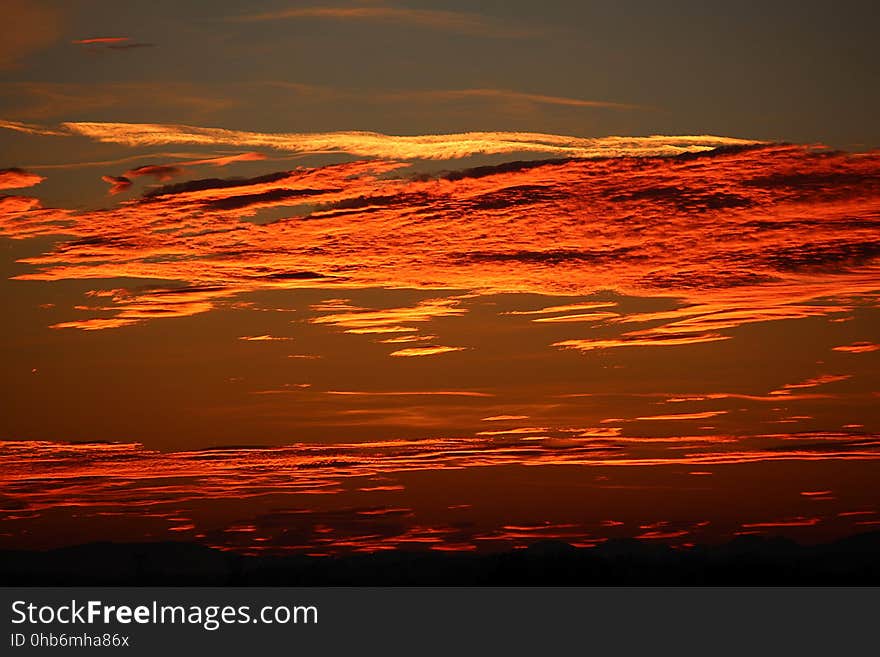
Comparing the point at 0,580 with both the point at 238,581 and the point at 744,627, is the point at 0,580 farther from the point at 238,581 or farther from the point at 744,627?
the point at 744,627

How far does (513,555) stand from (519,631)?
7.27m

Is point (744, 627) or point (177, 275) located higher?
point (177, 275)

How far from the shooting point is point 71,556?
36.0 m

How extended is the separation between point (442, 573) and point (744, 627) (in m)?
12.3

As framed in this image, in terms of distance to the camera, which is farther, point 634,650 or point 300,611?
point 300,611

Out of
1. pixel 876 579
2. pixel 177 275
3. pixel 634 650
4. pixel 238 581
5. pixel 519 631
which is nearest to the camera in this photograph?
pixel 177 275

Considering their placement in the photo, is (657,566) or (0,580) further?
(657,566)

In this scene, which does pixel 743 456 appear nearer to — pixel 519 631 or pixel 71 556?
pixel 519 631

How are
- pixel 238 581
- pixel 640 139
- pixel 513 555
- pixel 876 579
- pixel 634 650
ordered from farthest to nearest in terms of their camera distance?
pixel 876 579
pixel 513 555
pixel 238 581
pixel 634 650
pixel 640 139

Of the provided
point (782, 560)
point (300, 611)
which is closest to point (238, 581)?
point (300, 611)

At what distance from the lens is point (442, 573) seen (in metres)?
43.0

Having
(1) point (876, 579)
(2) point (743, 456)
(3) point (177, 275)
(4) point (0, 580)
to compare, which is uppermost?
(3) point (177, 275)

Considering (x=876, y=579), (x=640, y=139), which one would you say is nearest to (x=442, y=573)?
(x=876, y=579)

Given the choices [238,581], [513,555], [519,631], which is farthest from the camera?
[513,555]
